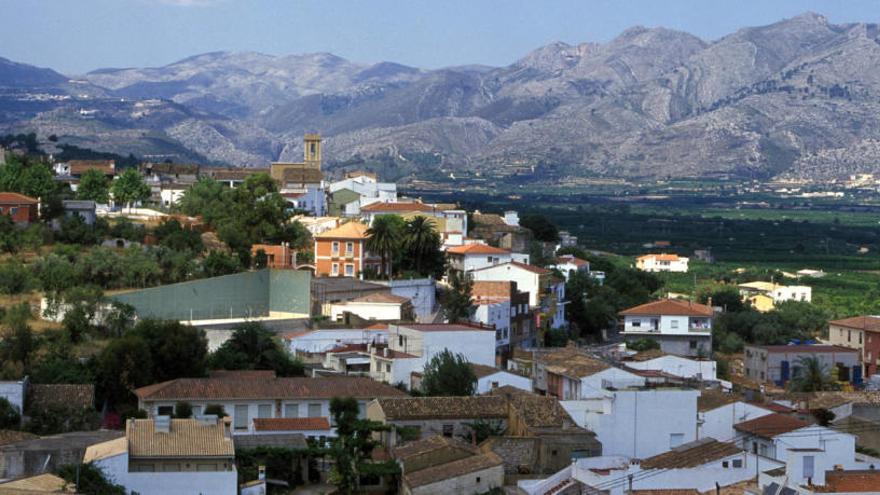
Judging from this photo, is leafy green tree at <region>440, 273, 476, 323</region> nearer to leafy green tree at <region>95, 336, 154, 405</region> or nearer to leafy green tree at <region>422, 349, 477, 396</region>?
leafy green tree at <region>422, 349, 477, 396</region>

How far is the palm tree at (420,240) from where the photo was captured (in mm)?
47094

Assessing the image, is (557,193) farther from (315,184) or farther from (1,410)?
(1,410)

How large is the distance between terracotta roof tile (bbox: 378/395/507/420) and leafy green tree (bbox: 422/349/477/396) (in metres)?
2.29

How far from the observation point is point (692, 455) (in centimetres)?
2711

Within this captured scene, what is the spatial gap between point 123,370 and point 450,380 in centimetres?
630

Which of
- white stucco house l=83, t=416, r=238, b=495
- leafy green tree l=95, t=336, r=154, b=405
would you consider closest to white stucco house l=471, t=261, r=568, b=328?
leafy green tree l=95, t=336, r=154, b=405

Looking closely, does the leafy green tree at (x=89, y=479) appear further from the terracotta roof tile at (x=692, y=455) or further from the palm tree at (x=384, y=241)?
the palm tree at (x=384, y=241)

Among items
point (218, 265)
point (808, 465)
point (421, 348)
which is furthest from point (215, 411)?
point (218, 265)

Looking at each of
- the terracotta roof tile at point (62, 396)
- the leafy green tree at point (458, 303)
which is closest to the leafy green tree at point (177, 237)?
the leafy green tree at point (458, 303)

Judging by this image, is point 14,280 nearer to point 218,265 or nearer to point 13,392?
point 218,265

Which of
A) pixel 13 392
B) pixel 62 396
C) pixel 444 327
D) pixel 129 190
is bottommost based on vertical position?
pixel 62 396

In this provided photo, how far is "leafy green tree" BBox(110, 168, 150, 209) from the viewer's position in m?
55.6

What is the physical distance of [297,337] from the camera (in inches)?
1508

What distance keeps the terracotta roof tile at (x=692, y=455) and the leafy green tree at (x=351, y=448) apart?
13.6 feet
